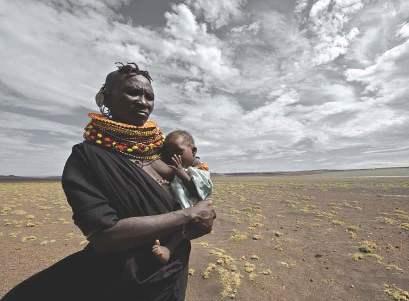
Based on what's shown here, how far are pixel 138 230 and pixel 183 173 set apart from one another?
2.02ft

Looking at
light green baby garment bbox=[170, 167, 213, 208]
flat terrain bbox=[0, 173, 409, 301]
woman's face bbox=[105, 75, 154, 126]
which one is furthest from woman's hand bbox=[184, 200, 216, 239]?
flat terrain bbox=[0, 173, 409, 301]

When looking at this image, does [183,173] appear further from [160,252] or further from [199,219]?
[160,252]

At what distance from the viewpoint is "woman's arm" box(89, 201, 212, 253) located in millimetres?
1657

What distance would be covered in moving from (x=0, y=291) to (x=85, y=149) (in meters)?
5.22

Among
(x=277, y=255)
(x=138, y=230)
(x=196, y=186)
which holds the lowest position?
(x=277, y=255)

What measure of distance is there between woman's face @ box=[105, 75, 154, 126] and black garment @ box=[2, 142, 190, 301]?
0.98 feet

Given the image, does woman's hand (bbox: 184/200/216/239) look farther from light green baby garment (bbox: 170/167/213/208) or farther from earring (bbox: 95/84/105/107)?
earring (bbox: 95/84/105/107)

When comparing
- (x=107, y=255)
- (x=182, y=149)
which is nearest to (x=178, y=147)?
(x=182, y=149)

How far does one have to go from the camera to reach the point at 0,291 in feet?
17.5

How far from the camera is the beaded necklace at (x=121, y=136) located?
78.4 inches

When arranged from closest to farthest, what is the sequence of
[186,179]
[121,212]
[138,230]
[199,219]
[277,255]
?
1. [138,230]
2. [121,212]
3. [199,219]
4. [186,179]
5. [277,255]

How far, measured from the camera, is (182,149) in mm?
2342

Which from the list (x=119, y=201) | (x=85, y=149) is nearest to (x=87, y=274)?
(x=119, y=201)

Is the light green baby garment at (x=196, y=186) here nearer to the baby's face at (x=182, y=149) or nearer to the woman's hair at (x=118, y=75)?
the baby's face at (x=182, y=149)
